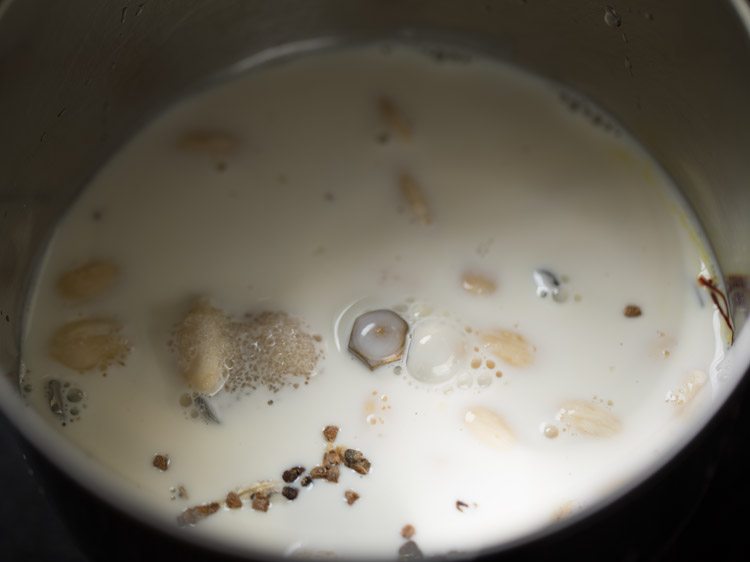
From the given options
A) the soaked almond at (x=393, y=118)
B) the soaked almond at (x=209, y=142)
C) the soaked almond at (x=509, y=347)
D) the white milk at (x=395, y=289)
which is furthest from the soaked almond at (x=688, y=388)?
the soaked almond at (x=209, y=142)

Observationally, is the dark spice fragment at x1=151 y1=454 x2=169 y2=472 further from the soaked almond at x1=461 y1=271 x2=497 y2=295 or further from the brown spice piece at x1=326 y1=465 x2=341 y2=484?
the soaked almond at x1=461 y1=271 x2=497 y2=295

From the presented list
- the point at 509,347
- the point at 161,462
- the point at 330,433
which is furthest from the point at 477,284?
the point at 161,462

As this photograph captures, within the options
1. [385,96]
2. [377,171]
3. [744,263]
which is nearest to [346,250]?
[377,171]

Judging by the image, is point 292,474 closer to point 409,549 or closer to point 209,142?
point 409,549

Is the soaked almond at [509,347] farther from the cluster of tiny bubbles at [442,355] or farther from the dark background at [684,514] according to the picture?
the dark background at [684,514]

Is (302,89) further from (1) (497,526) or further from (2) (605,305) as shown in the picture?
(1) (497,526)
